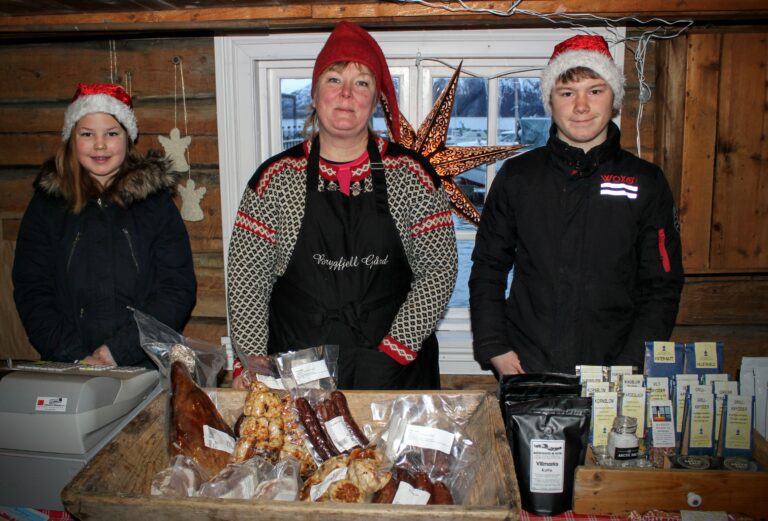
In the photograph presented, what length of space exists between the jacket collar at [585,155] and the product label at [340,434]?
3.76 ft

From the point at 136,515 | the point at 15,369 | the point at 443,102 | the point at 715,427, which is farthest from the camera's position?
the point at 443,102

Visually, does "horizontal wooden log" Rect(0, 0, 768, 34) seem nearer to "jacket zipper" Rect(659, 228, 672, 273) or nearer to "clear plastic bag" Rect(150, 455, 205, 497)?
"jacket zipper" Rect(659, 228, 672, 273)

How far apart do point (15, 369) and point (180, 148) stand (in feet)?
5.04

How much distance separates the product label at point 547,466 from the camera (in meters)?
1.32

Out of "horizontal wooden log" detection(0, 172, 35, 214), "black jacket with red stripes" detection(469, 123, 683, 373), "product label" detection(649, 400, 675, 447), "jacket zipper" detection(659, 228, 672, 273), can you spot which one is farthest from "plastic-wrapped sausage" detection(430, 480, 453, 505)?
"horizontal wooden log" detection(0, 172, 35, 214)

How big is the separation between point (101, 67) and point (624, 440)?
2.73 meters

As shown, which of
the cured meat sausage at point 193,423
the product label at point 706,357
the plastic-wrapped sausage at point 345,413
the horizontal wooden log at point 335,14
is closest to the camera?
the cured meat sausage at point 193,423

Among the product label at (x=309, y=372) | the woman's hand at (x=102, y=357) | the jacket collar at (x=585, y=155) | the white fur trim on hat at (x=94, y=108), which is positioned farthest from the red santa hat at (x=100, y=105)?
the jacket collar at (x=585, y=155)

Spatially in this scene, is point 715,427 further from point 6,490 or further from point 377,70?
point 6,490

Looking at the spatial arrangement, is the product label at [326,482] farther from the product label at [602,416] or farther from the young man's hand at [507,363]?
the young man's hand at [507,363]

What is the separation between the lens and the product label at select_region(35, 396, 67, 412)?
140 cm

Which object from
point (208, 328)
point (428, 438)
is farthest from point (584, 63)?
point (208, 328)

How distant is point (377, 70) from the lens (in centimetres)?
196

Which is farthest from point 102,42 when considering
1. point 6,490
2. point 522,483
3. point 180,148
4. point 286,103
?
point 522,483
